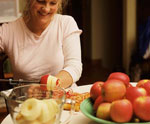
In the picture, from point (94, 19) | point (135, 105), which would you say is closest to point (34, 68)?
point (135, 105)

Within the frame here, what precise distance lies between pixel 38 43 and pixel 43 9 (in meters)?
0.24

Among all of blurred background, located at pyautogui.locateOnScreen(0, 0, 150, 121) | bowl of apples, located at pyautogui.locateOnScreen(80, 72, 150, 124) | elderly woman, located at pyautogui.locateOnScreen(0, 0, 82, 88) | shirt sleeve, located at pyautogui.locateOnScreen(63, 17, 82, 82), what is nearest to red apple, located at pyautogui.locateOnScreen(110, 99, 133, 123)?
bowl of apples, located at pyautogui.locateOnScreen(80, 72, 150, 124)

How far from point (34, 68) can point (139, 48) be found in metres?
2.19

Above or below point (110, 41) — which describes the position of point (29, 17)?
above

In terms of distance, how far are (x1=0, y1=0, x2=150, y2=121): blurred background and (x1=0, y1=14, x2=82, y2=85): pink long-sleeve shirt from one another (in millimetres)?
1901

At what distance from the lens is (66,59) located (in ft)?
5.72

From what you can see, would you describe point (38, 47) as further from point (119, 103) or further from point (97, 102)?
point (119, 103)

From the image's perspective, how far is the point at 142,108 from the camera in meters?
0.85

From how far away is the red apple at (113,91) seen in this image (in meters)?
0.91

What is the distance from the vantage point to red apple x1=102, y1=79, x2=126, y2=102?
0.91 meters

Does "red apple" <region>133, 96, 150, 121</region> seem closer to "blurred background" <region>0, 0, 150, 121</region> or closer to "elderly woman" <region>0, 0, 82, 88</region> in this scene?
"elderly woman" <region>0, 0, 82, 88</region>

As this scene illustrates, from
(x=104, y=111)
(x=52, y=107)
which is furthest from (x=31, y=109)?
(x=104, y=111)

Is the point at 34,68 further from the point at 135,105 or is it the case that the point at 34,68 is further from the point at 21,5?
the point at 21,5

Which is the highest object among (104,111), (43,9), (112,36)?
(43,9)
